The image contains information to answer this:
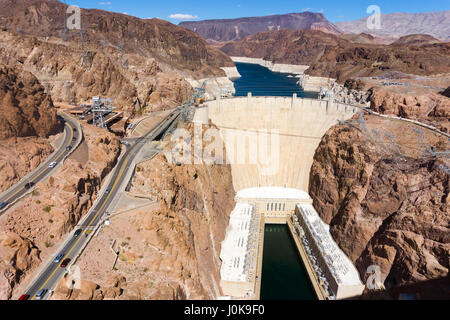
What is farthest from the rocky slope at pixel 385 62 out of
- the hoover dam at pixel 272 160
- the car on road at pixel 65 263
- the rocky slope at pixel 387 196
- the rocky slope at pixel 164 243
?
the car on road at pixel 65 263

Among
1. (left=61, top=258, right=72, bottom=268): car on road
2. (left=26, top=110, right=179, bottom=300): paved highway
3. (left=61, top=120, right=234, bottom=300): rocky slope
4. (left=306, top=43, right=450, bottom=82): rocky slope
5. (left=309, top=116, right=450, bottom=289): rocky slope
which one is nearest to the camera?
(left=26, top=110, right=179, bottom=300): paved highway

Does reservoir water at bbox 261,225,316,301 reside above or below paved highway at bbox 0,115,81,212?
below

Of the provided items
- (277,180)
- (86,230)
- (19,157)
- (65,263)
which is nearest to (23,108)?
(19,157)

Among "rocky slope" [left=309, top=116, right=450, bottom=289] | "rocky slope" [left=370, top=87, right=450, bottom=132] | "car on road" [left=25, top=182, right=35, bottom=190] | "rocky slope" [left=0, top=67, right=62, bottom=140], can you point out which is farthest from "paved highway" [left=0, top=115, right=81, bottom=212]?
"rocky slope" [left=370, top=87, right=450, bottom=132]

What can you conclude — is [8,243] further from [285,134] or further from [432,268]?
[285,134]

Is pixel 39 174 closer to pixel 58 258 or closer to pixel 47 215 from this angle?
pixel 47 215

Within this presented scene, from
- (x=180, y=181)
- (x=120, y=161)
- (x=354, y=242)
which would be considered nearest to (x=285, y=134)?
(x=354, y=242)

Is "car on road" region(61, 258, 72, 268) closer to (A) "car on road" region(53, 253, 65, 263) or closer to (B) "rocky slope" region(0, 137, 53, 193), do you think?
(A) "car on road" region(53, 253, 65, 263)
